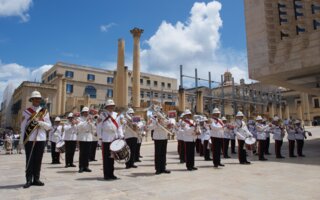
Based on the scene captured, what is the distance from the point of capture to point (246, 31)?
19.6 metres

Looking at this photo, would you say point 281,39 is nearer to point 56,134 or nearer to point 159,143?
point 159,143

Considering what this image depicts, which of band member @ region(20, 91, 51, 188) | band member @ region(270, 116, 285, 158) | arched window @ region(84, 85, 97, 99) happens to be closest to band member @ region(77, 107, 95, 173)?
band member @ region(20, 91, 51, 188)

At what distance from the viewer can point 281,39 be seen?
709 inches

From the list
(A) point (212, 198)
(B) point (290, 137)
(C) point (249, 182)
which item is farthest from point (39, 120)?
(B) point (290, 137)

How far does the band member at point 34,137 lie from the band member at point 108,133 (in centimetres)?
147

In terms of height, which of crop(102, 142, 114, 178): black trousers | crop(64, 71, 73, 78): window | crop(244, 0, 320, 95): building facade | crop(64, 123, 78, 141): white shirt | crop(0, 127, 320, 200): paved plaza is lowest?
crop(0, 127, 320, 200): paved plaza

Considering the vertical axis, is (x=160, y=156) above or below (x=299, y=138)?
below

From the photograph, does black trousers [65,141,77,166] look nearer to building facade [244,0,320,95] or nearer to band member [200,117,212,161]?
band member [200,117,212,161]

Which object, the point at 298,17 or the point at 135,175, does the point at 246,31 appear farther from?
the point at 135,175

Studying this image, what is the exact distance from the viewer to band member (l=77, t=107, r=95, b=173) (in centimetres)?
875

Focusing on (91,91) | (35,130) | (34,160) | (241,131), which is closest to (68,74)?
(91,91)

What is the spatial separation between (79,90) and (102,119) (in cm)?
5667

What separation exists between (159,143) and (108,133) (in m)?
1.66

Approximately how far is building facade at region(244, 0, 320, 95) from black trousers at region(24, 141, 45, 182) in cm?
1442
